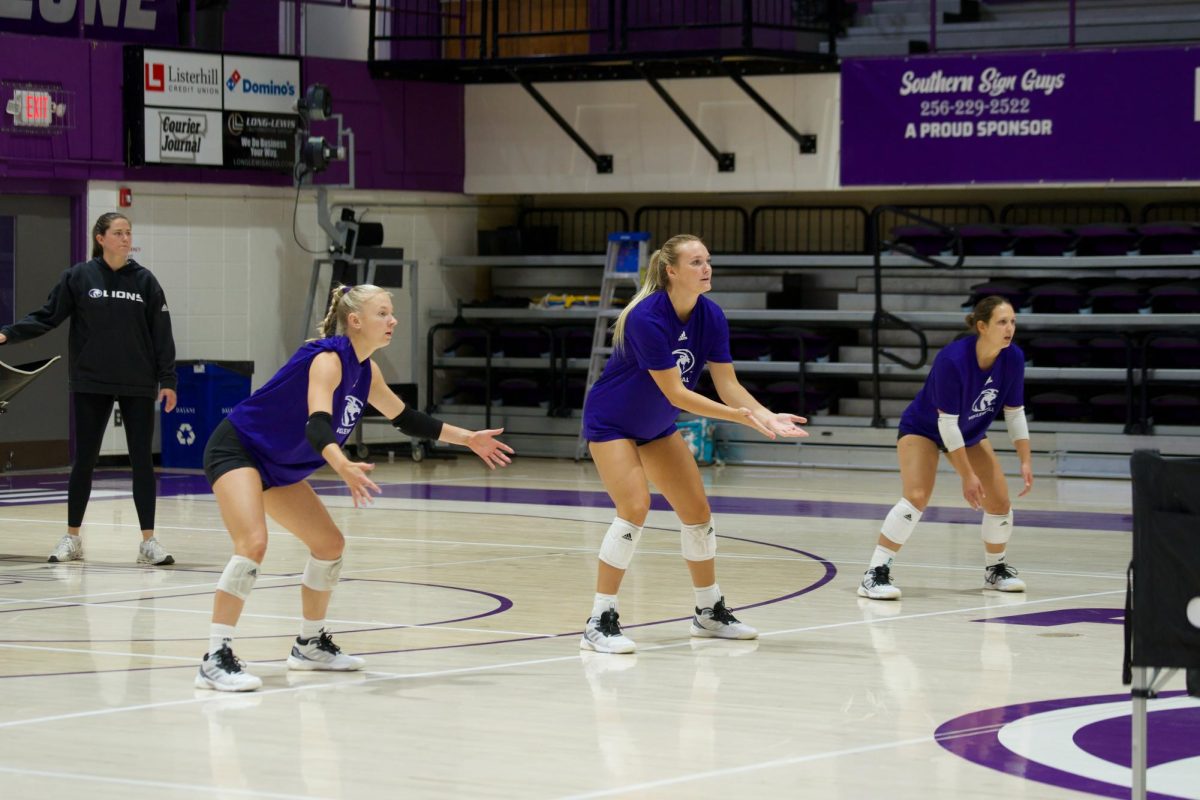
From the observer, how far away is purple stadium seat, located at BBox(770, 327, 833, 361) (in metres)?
17.3

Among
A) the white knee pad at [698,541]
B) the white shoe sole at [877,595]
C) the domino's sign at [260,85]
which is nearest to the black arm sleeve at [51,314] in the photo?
the white knee pad at [698,541]

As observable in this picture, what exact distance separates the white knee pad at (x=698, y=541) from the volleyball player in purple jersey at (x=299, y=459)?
1.10 metres

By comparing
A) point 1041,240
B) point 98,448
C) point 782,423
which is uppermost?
point 1041,240

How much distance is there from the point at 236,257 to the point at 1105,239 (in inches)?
307

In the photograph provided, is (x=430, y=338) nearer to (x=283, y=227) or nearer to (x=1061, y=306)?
(x=283, y=227)

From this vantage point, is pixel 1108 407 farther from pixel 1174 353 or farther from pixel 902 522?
pixel 902 522

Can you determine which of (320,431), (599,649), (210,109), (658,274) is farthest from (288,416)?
(210,109)

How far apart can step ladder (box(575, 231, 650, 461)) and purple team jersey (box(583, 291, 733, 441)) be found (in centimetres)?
967

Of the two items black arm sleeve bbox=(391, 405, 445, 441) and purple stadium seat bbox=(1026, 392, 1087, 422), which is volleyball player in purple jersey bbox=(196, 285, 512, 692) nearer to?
black arm sleeve bbox=(391, 405, 445, 441)

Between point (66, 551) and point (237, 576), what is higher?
point (237, 576)

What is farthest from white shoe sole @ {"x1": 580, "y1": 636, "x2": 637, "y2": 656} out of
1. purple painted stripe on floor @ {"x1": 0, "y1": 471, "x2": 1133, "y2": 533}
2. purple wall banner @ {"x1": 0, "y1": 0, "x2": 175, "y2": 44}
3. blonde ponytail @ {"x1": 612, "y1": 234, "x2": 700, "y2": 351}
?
purple wall banner @ {"x1": 0, "y1": 0, "x2": 175, "y2": 44}

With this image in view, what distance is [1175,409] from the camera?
52.7 feet

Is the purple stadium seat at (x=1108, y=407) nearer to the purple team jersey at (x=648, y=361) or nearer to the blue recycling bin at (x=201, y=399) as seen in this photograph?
the blue recycling bin at (x=201, y=399)

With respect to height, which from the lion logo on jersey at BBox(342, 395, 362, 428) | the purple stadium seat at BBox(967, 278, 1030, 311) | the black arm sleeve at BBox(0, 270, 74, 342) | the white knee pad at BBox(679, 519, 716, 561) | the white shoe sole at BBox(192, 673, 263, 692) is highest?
the purple stadium seat at BBox(967, 278, 1030, 311)
